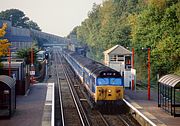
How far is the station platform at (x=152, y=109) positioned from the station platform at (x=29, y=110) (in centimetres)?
650

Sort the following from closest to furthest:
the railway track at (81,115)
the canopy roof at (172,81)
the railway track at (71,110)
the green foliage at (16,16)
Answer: the canopy roof at (172,81)
the railway track at (81,115)
the railway track at (71,110)
the green foliage at (16,16)

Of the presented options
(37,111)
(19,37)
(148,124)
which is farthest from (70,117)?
(19,37)

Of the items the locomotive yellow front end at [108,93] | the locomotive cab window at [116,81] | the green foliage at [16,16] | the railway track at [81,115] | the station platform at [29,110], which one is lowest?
the railway track at [81,115]

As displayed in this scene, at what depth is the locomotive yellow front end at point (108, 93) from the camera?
2836 centimetres

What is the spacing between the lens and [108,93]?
28.4 metres

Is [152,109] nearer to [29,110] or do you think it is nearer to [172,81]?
[172,81]

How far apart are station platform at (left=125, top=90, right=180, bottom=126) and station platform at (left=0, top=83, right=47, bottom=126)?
6.50 metres

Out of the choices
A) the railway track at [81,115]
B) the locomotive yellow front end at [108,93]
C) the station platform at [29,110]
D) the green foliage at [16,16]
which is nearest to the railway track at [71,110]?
the railway track at [81,115]

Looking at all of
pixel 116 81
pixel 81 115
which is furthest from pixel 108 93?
pixel 81 115

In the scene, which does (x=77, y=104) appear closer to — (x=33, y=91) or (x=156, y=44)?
(x=33, y=91)

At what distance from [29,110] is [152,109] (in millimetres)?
8179

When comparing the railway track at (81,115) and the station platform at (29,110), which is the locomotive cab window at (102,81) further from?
the station platform at (29,110)

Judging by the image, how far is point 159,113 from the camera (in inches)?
1025

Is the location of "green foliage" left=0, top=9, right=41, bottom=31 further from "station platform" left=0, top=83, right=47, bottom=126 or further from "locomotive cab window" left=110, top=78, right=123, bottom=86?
"locomotive cab window" left=110, top=78, right=123, bottom=86
